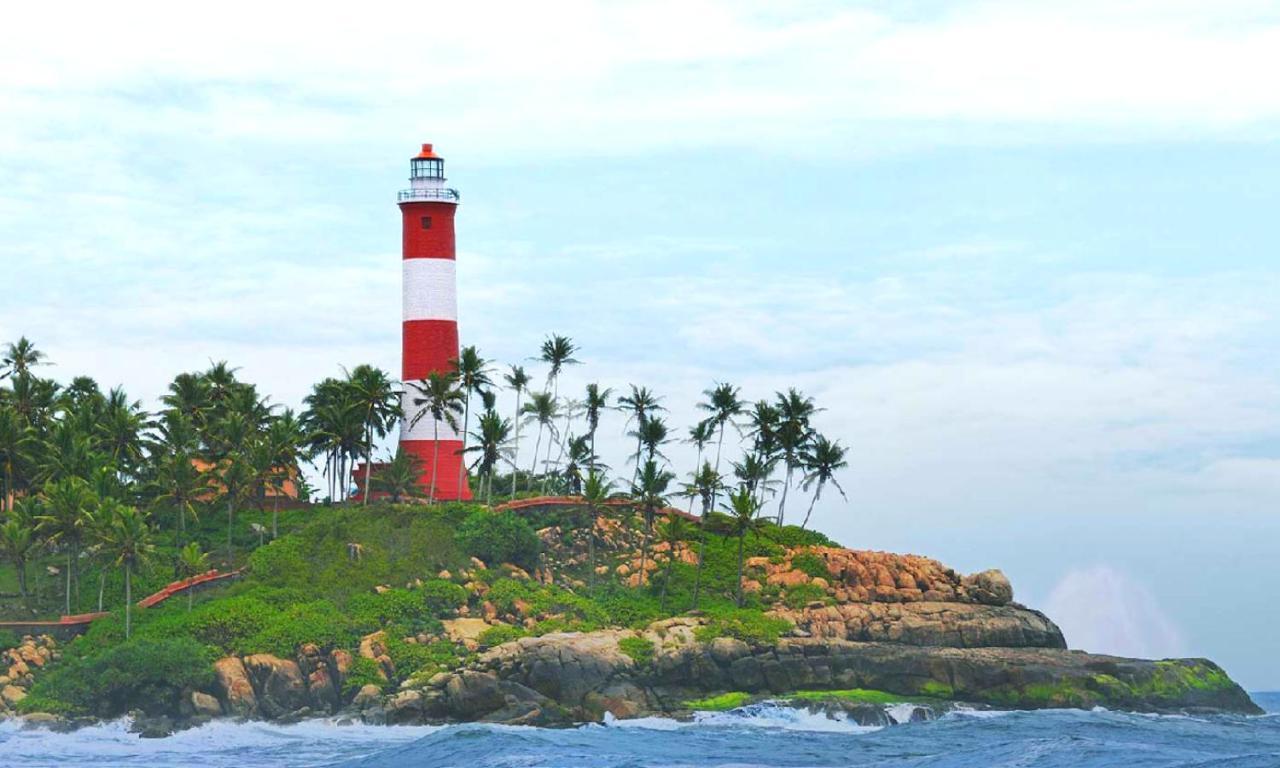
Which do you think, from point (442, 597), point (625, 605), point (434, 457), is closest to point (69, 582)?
point (442, 597)

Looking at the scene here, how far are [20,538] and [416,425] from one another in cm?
2169

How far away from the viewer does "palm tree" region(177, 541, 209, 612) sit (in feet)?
271

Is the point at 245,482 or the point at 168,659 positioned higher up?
the point at 245,482

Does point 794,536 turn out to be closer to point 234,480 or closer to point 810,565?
point 810,565

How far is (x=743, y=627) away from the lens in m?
81.2

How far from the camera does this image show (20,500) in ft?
294

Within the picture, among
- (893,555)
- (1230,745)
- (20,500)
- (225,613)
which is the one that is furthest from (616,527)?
(1230,745)

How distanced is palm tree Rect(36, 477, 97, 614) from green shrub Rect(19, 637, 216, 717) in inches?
287

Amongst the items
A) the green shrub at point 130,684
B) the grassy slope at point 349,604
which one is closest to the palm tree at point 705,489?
the grassy slope at point 349,604

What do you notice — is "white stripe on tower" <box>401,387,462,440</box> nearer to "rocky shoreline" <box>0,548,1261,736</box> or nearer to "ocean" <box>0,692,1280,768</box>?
"rocky shoreline" <box>0,548,1261,736</box>

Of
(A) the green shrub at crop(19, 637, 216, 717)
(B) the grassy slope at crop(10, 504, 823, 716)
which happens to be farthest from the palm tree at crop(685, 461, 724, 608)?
(A) the green shrub at crop(19, 637, 216, 717)

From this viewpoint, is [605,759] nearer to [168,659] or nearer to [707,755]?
[707,755]

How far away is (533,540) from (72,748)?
26192mm

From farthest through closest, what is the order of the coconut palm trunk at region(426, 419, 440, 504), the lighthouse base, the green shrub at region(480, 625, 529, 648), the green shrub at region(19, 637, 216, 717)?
the lighthouse base → the coconut palm trunk at region(426, 419, 440, 504) → the green shrub at region(480, 625, 529, 648) → the green shrub at region(19, 637, 216, 717)
